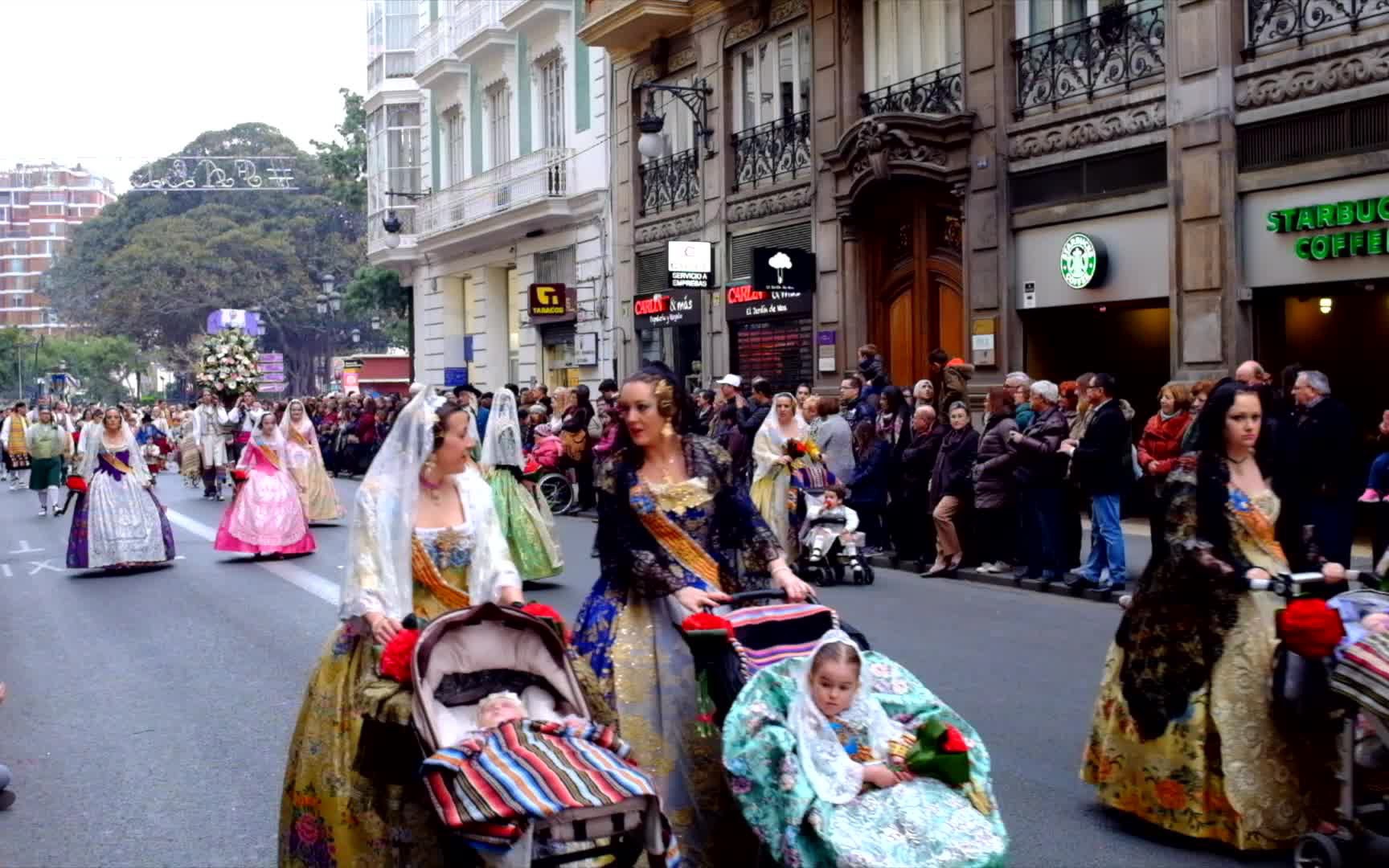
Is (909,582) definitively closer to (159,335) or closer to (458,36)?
(458,36)

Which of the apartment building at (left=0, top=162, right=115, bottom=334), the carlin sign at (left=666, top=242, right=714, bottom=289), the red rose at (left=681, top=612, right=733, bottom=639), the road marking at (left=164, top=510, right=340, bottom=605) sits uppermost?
the apartment building at (left=0, top=162, right=115, bottom=334)

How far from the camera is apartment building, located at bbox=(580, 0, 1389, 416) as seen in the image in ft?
52.1

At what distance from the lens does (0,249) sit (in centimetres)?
16650

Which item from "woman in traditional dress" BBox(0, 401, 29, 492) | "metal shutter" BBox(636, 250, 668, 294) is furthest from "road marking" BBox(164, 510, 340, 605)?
"woman in traditional dress" BBox(0, 401, 29, 492)

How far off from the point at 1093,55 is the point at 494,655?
1528cm

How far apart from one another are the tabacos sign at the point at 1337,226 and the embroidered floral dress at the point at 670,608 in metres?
10.9

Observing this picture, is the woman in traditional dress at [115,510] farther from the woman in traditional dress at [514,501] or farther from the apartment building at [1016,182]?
the apartment building at [1016,182]

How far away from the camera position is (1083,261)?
18.6 meters

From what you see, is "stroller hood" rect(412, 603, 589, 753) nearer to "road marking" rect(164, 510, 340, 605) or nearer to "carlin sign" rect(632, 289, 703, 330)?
"road marking" rect(164, 510, 340, 605)

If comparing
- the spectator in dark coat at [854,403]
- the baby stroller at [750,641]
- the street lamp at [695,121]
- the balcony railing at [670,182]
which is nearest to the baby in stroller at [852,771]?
the baby stroller at [750,641]

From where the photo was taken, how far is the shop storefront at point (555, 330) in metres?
31.5

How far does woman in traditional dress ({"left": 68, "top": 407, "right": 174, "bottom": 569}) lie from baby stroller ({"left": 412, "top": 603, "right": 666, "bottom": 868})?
12513 millimetres

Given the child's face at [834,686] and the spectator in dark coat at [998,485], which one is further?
the spectator in dark coat at [998,485]

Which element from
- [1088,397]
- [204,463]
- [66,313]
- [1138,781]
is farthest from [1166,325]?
[66,313]
